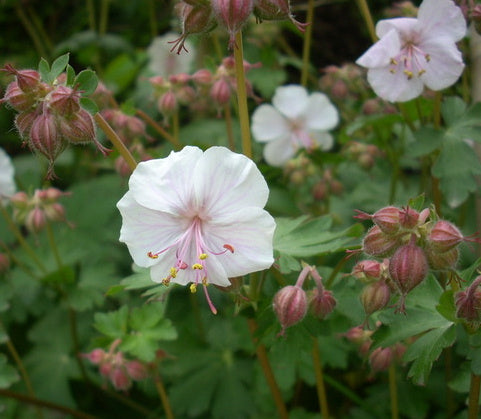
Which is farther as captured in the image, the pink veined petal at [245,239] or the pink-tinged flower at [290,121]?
the pink-tinged flower at [290,121]

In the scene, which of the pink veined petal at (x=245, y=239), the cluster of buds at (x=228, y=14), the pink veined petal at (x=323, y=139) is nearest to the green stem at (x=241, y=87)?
the cluster of buds at (x=228, y=14)

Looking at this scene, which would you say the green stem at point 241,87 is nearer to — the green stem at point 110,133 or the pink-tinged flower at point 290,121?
the green stem at point 110,133

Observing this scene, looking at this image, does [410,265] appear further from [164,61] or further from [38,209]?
[164,61]

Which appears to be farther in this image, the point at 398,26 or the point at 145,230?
the point at 398,26

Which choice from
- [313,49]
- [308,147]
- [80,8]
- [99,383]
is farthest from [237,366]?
[80,8]

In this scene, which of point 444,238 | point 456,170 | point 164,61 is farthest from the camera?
point 164,61

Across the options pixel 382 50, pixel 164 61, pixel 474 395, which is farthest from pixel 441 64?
pixel 164 61

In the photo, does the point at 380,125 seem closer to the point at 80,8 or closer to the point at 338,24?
the point at 338,24
